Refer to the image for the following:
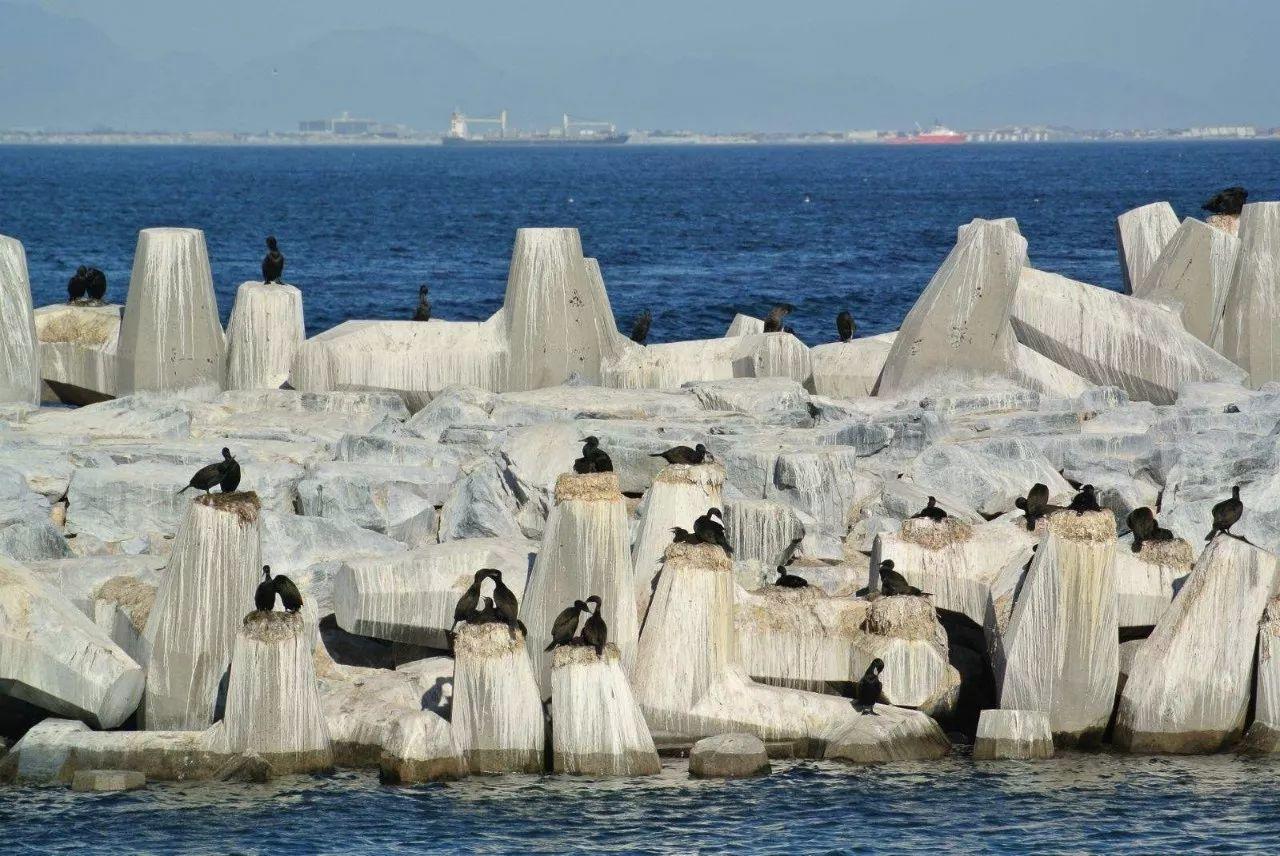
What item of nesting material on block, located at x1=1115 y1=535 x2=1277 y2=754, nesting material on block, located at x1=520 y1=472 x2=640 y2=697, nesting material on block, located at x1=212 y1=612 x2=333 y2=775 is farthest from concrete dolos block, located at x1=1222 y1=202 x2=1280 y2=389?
nesting material on block, located at x1=212 y1=612 x2=333 y2=775

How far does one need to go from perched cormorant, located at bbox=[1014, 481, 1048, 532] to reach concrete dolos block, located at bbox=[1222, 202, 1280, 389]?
9.04 m

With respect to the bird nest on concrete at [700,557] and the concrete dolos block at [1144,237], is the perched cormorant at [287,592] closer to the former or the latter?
the bird nest on concrete at [700,557]

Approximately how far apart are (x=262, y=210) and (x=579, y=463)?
277 ft

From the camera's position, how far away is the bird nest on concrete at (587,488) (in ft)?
54.7

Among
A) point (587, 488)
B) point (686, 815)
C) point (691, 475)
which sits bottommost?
point (686, 815)

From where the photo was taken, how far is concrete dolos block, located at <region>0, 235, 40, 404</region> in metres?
24.5

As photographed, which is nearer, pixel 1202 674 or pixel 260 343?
pixel 1202 674

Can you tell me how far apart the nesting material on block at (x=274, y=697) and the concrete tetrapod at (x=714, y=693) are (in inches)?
104

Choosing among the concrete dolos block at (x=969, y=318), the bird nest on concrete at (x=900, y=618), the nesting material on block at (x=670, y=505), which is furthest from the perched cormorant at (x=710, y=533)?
the concrete dolos block at (x=969, y=318)

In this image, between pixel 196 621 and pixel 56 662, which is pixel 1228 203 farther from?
pixel 56 662

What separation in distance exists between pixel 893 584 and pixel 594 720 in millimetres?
3128

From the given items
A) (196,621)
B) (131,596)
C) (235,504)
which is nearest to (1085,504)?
(235,504)

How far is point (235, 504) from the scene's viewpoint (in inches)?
640

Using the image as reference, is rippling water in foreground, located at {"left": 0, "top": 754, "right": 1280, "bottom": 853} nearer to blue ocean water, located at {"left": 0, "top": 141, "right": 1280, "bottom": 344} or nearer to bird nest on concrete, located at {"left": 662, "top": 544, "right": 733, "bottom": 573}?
bird nest on concrete, located at {"left": 662, "top": 544, "right": 733, "bottom": 573}
